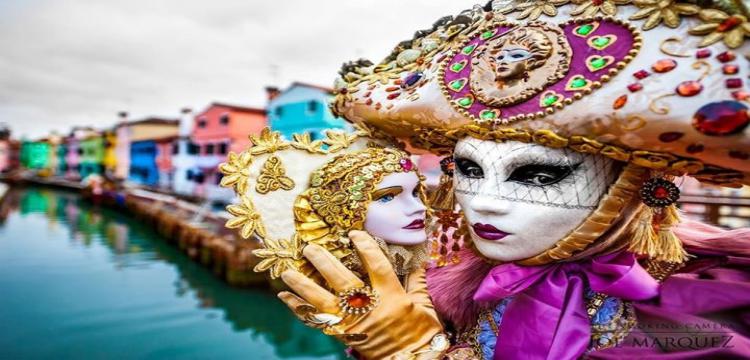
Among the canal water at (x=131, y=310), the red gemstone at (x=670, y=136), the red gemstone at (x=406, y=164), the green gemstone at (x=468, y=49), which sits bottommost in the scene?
the canal water at (x=131, y=310)

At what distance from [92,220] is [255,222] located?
21478 mm

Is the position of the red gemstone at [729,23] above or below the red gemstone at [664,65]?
above

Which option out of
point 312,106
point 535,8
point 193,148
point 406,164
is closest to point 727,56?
point 535,8

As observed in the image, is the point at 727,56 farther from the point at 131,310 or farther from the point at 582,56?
the point at 131,310

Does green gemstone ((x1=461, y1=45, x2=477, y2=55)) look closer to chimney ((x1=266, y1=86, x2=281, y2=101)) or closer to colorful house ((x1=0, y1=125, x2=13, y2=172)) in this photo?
chimney ((x1=266, y1=86, x2=281, y2=101))

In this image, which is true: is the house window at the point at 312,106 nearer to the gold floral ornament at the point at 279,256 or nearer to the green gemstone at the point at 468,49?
the gold floral ornament at the point at 279,256

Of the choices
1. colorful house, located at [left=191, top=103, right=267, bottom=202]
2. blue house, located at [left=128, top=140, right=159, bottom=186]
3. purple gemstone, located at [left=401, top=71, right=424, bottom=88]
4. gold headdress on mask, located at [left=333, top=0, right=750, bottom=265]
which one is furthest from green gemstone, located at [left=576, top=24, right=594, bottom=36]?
blue house, located at [left=128, top=140, right=159, bottom=186]

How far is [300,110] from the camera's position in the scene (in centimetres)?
1533

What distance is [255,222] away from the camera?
1.61m

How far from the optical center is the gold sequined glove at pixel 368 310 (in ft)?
4.56

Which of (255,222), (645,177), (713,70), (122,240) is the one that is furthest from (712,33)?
(122,240)

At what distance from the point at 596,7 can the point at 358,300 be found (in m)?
1.11

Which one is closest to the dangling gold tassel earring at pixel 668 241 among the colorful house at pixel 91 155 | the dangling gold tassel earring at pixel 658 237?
the dangling gold tassel earring at pixel 658 237

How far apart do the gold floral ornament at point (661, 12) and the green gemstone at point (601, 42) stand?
0.08 m
